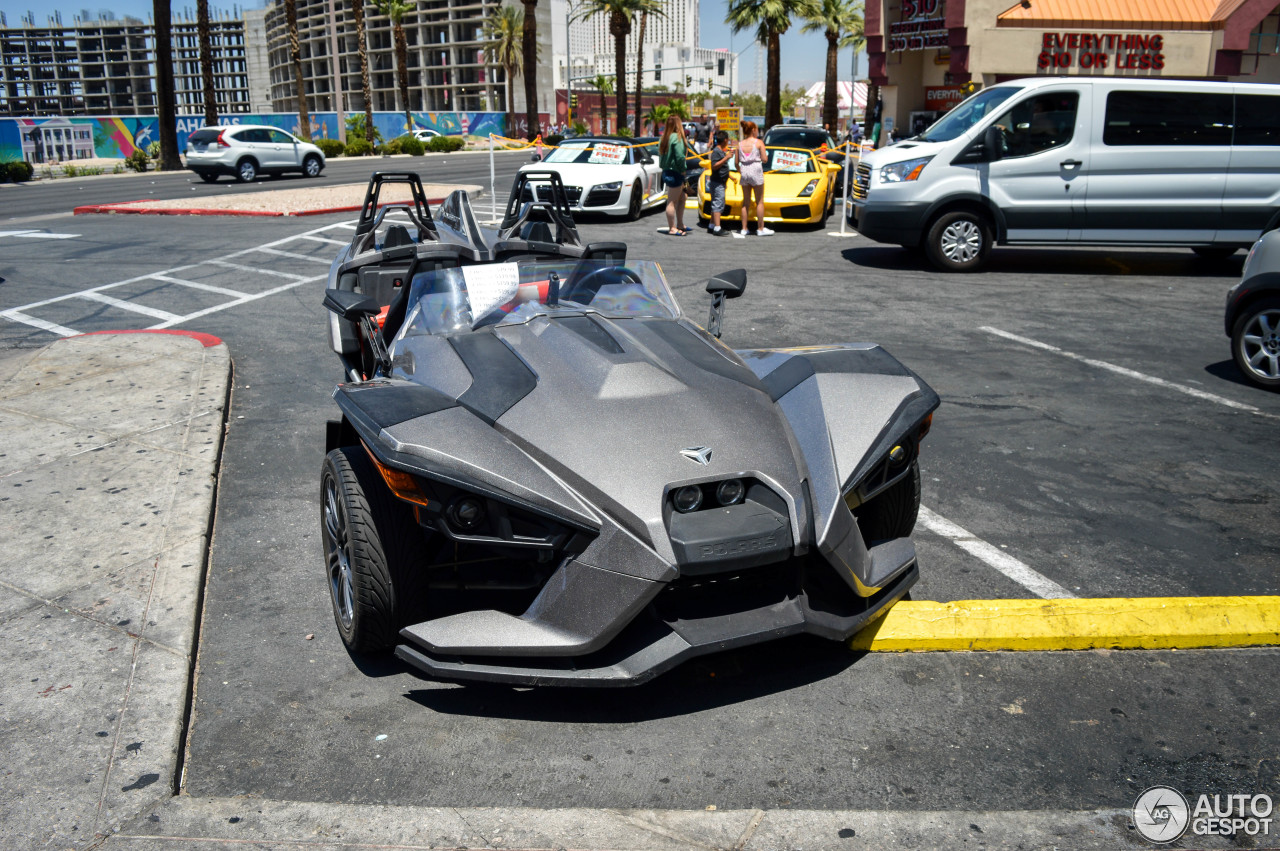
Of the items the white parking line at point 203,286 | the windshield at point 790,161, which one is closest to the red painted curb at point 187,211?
the windshield at point 790,161

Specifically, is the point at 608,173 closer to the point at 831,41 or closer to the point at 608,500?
the point at 608,500

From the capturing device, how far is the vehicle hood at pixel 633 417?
122 inches

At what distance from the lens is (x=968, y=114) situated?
11820 mm

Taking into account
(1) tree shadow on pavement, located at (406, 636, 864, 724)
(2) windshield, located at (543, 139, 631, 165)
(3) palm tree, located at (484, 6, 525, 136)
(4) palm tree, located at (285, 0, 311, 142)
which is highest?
(3) palm tree, located at (484, 6, 525, 136)

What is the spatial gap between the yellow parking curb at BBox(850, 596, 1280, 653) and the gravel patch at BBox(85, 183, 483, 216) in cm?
1486

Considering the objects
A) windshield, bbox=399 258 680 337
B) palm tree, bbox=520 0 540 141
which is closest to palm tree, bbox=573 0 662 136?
palm tree, bbox=520 0 540 141

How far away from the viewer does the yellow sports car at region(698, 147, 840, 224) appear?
15.5 metres

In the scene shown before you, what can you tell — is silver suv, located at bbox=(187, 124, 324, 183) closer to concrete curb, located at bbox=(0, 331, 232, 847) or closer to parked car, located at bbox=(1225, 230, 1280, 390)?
concrete curb, located at bbox=(0, 331, 232, 847)

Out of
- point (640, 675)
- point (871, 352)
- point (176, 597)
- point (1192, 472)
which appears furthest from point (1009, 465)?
point (176, 597)

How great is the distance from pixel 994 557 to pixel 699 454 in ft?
6.10

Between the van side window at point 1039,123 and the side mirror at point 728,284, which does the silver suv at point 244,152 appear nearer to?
the van side window at point 1039,123

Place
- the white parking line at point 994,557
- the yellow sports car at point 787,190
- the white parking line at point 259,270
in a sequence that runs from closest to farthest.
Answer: the white parking line at point 994,557, the white parking line at point 259,270, the yellow sports car at point 787,190

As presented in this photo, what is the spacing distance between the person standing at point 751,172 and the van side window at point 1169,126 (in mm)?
4650

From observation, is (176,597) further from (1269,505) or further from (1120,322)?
(1120,322)
